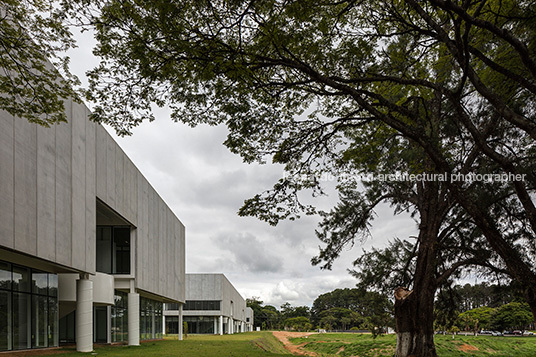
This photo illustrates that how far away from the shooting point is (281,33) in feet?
27.5

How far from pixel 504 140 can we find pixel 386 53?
17.8 feet

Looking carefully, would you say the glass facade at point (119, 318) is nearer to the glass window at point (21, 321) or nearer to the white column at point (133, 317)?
the white column at point (133, 317)

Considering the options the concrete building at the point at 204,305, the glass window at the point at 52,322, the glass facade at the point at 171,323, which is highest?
the glass window at the point at 52,322

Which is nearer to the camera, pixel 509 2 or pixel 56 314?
pixel 509 2

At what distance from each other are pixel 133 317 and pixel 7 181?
55.6 ft

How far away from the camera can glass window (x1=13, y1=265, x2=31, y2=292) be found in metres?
17.4

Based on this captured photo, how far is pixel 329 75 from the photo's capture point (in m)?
10.7

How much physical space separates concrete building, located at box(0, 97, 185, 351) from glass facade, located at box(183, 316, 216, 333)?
3572 centimetres

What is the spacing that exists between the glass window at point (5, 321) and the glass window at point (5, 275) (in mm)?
247

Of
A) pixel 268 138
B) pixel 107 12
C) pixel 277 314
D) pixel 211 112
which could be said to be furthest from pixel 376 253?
pixel 277 314

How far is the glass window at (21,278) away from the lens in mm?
17422

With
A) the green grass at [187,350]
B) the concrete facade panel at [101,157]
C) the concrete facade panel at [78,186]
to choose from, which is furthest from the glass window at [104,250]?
the concrete facade panel at [78,186]

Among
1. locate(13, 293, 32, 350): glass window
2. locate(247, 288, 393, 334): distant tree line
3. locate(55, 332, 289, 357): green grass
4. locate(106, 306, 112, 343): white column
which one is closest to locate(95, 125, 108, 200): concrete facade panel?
locate(13, 293, 32, 350): glass window

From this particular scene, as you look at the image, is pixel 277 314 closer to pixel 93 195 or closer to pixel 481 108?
pixel 93 195
